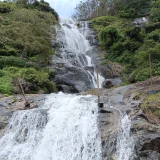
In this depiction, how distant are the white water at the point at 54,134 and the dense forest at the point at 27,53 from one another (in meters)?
4.79

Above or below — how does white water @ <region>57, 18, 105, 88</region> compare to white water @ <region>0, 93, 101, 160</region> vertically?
above

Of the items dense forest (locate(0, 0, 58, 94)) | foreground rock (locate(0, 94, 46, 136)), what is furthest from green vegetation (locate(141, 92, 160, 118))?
dense forest (locate(0, 0, 58, 94))

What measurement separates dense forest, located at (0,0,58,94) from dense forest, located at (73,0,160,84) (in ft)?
21.6

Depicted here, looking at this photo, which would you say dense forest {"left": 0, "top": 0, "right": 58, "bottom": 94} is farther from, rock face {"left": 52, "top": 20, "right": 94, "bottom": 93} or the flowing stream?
the flowing stream

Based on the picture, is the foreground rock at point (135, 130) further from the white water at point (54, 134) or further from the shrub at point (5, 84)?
the shrub at point (5, 84)

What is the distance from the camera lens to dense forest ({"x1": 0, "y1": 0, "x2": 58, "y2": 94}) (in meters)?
16.2

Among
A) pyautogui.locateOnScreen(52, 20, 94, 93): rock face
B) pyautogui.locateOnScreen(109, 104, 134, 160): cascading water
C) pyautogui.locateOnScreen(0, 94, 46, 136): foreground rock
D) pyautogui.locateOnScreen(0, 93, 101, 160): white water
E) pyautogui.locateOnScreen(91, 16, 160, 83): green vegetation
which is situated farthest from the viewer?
pyautogui.locateOnScreen(91, 16, 160, 83): green vegetation

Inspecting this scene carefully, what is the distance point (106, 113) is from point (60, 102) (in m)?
3.05

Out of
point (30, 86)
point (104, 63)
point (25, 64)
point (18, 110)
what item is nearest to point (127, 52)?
point (104, 63)

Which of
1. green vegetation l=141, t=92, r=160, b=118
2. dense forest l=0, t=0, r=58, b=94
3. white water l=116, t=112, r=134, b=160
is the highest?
dense forest l=0, t=0, r=58, b=94

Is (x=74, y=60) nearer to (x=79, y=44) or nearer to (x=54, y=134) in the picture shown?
(x=79, y=44)

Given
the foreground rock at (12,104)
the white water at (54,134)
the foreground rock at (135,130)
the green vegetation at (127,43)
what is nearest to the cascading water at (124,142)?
the foreground rock at (135,130)

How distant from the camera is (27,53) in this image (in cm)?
2269

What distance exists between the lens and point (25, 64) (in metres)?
19.5
